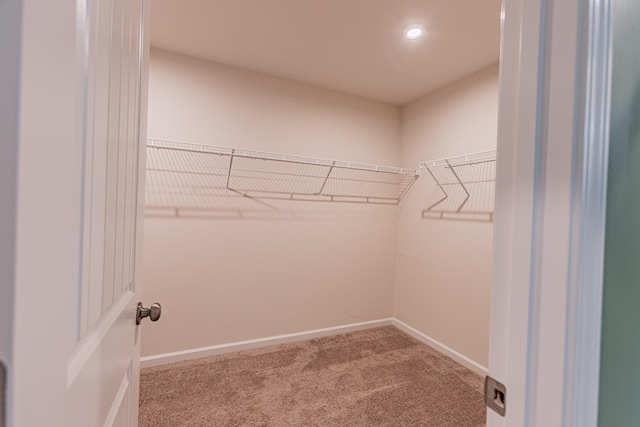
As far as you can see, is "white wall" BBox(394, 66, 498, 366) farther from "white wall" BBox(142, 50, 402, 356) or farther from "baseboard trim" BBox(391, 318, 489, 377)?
"white wall" BBox(142, 50, 402, 356)

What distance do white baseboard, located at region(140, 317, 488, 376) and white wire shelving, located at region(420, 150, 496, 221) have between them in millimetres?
1168

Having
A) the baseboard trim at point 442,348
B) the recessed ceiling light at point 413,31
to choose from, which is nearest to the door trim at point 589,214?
the recessed ceiling light at point 413,31

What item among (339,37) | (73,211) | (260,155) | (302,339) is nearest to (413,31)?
(339,37)

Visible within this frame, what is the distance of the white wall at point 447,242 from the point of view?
7.30 feet

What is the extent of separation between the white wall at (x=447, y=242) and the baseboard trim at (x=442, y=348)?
3 centimetres

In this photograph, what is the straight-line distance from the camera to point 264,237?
253 cm

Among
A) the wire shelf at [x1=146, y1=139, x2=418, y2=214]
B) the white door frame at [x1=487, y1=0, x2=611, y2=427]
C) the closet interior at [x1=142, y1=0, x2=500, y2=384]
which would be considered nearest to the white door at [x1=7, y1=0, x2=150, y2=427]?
the white door frame at [x1=487, y1=0, x2=611, y2=427]


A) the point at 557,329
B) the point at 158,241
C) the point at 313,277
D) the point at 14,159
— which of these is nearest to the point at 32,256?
the point at 14,159

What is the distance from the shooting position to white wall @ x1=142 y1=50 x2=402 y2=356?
87.0 inches

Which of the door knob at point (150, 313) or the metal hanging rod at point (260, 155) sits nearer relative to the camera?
the door knob at point (150, 313)

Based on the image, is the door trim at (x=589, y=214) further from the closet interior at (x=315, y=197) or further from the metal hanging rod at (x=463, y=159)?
the metal hanging rod at (x=463, y=159)

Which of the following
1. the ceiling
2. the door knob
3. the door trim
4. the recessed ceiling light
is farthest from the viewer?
the recessed ceiling light

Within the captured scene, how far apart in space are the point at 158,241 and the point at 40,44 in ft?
7.11

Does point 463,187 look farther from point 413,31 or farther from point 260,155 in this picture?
point 260,155
